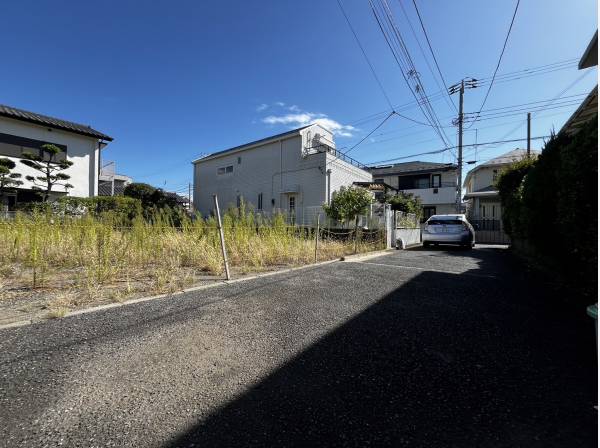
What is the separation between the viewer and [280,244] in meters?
6.93

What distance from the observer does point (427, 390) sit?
178cm

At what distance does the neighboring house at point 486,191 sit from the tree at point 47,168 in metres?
25.6

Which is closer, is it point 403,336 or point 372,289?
point 403,336

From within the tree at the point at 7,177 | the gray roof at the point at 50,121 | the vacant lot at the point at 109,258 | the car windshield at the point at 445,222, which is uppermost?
the gray roof at the point at 50,121

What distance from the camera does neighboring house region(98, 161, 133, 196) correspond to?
24031 millimetres

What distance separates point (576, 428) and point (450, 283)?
11.7 feet

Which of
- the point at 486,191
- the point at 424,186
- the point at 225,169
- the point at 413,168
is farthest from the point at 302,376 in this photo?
the point at 413,168

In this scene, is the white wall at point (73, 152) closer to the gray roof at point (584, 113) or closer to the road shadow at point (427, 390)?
the road shadow at point (427, 390)

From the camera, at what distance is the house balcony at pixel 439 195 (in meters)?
25.2

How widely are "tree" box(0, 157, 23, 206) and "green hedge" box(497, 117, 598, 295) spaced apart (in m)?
17.6

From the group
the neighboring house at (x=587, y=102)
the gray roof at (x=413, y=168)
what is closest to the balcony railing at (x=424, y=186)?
the gray roof at (x=413, y=168)

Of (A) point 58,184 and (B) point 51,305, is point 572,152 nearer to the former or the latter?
(B) point 51,305

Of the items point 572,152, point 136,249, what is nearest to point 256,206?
point 136,249

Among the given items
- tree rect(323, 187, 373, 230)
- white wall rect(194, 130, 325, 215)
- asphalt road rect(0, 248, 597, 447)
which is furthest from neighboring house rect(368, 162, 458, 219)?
A: asphalt road rect(0, 248, 597, 447)
